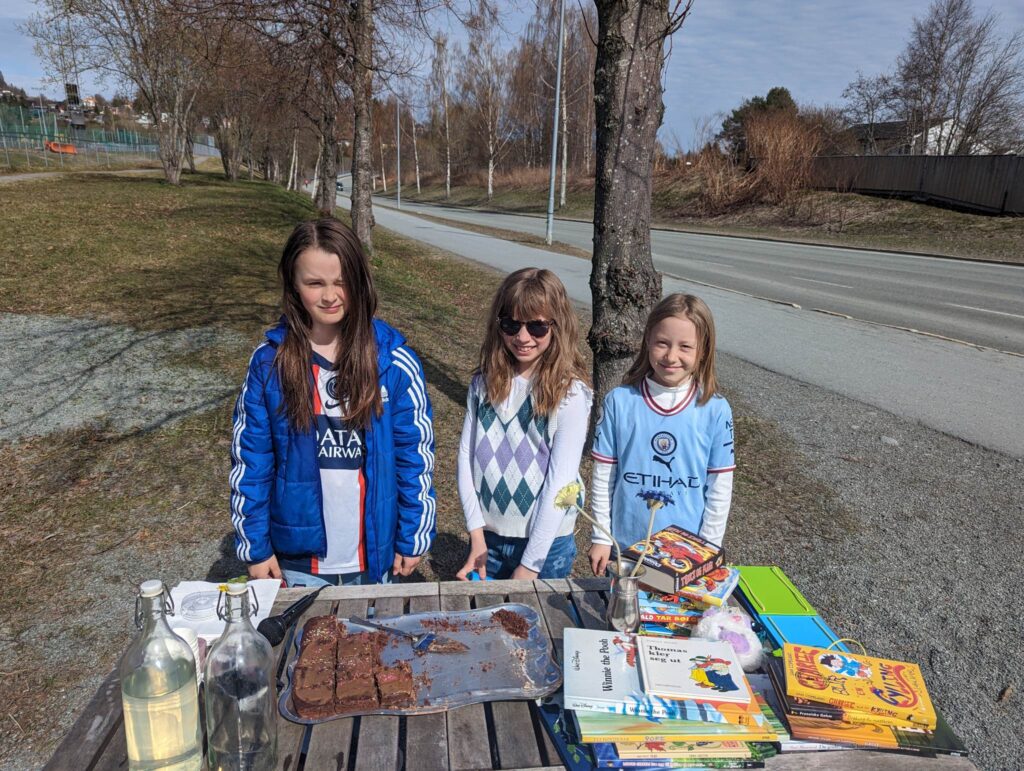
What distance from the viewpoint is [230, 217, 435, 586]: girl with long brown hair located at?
2203 millimetres

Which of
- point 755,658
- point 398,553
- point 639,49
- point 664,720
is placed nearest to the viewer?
point 664,720

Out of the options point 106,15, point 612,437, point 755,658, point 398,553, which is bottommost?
point 398,553

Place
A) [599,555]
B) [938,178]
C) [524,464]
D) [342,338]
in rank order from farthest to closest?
[938,178] → [524,464] → [599,555] → [342,338]

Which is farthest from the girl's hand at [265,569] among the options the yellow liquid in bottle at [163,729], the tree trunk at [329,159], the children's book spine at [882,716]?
the tree trunk at [329,159]

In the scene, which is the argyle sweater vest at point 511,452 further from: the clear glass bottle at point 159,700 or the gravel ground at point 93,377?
the gravel ground at point 93,377

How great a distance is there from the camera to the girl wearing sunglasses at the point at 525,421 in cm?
240

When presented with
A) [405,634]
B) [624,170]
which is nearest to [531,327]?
[405,634]

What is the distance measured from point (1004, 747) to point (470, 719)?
87.3 inches

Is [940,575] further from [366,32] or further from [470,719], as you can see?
[366,32]

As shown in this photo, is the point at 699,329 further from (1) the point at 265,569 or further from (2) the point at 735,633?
(1) the point at 265,569

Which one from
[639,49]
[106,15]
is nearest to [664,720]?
[639,49]

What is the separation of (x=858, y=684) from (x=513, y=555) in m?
1.31

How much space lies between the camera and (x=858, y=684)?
5.25 ft

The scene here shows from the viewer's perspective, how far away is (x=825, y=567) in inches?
148
